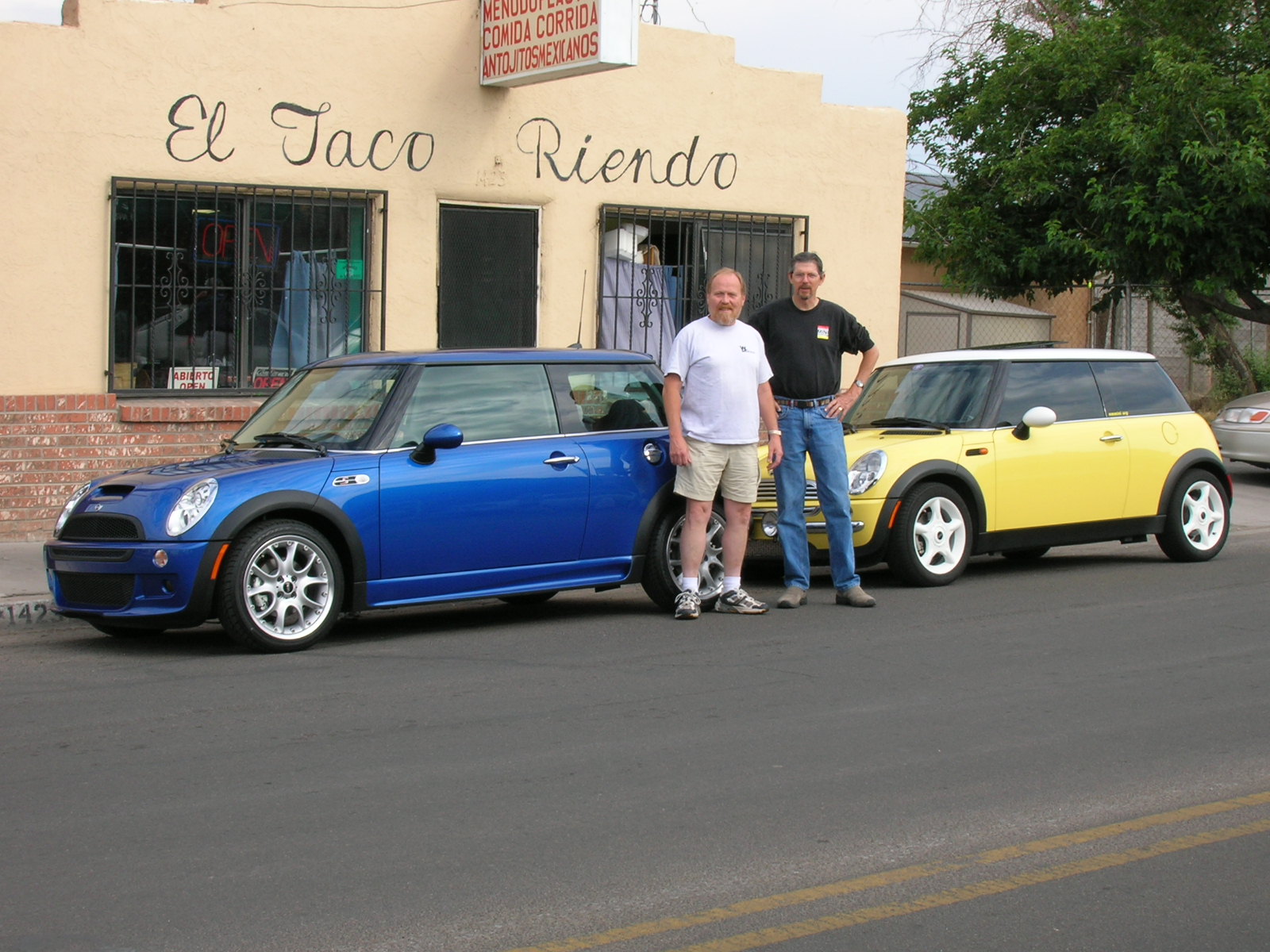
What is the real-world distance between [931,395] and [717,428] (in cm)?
260

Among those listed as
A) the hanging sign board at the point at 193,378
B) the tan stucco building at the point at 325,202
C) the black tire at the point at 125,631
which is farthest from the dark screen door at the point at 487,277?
the black tire at the point at 125,631

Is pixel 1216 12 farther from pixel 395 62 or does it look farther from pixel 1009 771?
pixel 1009 771

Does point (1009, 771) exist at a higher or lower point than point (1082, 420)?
lower

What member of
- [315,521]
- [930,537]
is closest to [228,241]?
[315,521]

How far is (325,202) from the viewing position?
1289cm

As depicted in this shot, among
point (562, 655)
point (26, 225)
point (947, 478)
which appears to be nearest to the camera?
point (562, 655)

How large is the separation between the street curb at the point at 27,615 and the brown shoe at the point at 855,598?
14.9 ft

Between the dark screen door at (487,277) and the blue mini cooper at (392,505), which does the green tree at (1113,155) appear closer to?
the dark screen door at (487,277)

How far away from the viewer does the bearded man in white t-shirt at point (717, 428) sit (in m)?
8.73

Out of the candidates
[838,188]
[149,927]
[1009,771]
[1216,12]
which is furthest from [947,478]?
[1216,12]

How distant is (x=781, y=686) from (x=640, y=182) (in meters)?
8.07

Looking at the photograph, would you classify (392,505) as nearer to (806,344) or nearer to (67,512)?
(67,512)

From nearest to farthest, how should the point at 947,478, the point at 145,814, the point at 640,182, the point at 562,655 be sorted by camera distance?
the point at 145,814, the point at 562,655, the point at 947,478, the point at 640,182

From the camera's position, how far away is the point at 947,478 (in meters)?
10.1
